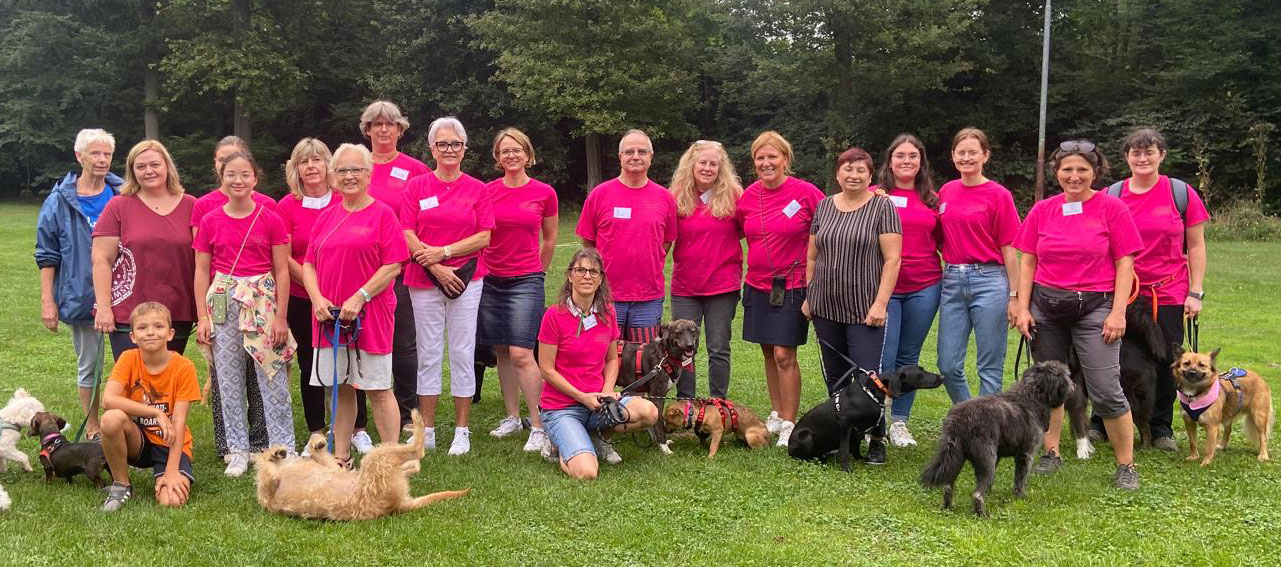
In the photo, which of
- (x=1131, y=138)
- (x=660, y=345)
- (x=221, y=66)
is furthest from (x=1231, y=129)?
(x=221, y=66)

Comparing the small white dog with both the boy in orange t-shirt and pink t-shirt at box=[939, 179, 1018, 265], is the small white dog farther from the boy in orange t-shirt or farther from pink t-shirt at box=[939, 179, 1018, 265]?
pink t-shirt at box=[939, 179, 1018, 265]

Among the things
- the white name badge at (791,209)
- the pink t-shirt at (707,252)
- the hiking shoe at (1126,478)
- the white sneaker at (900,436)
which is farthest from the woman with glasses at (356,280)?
the hiking shoe at (1126,478)

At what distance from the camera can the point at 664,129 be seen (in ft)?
99.1

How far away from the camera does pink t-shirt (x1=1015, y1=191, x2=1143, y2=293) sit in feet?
14.8

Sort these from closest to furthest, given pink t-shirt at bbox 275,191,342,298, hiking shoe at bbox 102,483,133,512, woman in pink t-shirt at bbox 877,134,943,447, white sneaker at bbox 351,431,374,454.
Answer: hiking shoe at bbox 102,483,133,512
pink t-shirt at bbox 275,191,342,298
woman in pink t-shirt at bbox 877,134,943,447
white sneaker at bbox 351,431,374,454

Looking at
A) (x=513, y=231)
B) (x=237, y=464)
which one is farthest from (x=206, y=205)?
(x=513, y=231)

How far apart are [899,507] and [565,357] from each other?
6.32ft

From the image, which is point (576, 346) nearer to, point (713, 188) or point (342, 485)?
point (713, 188)

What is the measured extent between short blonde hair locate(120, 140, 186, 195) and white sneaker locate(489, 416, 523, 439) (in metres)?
2.33

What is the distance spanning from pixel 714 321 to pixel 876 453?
1243 mm

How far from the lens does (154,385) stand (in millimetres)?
4273

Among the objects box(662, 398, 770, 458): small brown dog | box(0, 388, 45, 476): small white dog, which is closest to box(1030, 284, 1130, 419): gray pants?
box(662, 398, 770, 458): small brown dog

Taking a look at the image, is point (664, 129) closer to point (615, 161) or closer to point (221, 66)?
point (615, 161)

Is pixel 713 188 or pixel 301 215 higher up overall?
pixel 713 188
